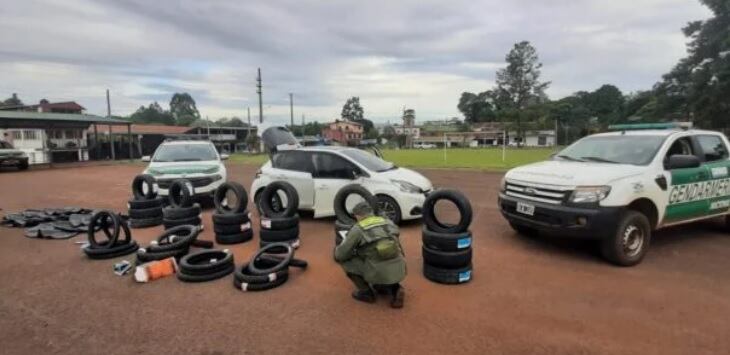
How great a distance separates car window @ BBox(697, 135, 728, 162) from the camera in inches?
255

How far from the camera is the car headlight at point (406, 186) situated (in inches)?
301

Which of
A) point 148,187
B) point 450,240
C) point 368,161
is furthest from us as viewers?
point 368,161

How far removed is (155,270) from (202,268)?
647mm

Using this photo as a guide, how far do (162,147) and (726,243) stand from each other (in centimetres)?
1273

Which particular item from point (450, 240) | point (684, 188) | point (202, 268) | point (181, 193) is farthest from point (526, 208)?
point (181, 193)

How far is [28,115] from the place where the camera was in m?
27.6

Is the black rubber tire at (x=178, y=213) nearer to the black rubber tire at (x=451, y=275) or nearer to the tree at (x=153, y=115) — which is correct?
the black rubber tire at (x=451, y=275)

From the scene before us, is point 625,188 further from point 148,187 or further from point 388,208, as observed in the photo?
point 148,187

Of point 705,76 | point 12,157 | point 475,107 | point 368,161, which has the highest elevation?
point 475,107

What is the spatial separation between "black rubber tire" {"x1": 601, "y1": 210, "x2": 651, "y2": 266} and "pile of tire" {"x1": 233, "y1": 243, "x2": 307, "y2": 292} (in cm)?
393

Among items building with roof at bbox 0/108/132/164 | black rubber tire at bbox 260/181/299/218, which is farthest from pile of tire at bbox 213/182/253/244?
building with roof at bbox 0/108/132/164

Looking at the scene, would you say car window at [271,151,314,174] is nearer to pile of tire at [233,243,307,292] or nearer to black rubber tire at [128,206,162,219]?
black rubber tire at [128,206,162,219]

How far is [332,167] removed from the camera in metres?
8.33

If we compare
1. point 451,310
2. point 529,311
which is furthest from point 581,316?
point 451,310
